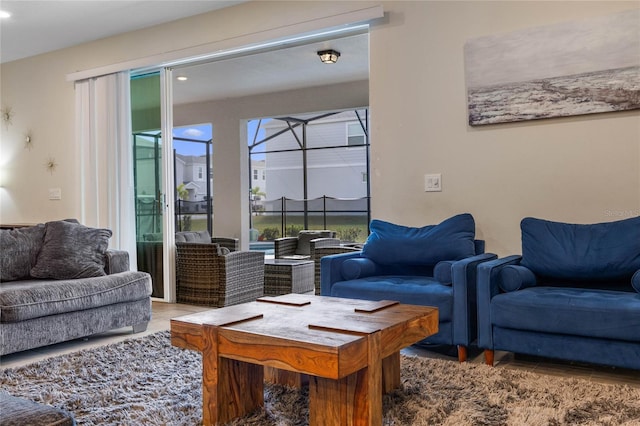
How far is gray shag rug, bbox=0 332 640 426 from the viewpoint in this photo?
2203 mm

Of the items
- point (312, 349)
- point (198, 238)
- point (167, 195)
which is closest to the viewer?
point (312, 349)

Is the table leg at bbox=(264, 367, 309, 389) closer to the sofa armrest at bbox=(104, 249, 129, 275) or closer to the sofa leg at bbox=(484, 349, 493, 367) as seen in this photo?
the sofa leg at bbox=(484, 349, 493, 367)

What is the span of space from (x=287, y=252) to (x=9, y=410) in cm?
561

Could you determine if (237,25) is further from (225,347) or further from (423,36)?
(225,347)

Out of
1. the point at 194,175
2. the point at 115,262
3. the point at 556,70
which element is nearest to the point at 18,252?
the point at 115,262

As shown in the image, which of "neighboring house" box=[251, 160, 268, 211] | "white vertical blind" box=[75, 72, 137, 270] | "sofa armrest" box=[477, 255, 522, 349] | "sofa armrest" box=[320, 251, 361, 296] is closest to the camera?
"sofa armrest" box=[477, 255, 522, 349]

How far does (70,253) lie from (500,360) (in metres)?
3.07

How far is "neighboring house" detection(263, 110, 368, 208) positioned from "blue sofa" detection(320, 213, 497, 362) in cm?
612

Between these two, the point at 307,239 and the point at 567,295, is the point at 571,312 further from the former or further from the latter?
the point at 307,239

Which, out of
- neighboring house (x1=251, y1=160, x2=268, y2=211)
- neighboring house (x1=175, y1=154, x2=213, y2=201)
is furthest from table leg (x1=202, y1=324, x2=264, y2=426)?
neighboring house (x1=251, y1=160, x2=268, y2=211)

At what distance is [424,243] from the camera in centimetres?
356

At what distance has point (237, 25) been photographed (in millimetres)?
4723

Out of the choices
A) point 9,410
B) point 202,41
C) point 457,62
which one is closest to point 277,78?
point 202,41

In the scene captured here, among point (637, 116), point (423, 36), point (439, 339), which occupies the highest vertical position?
point (423, 36)
